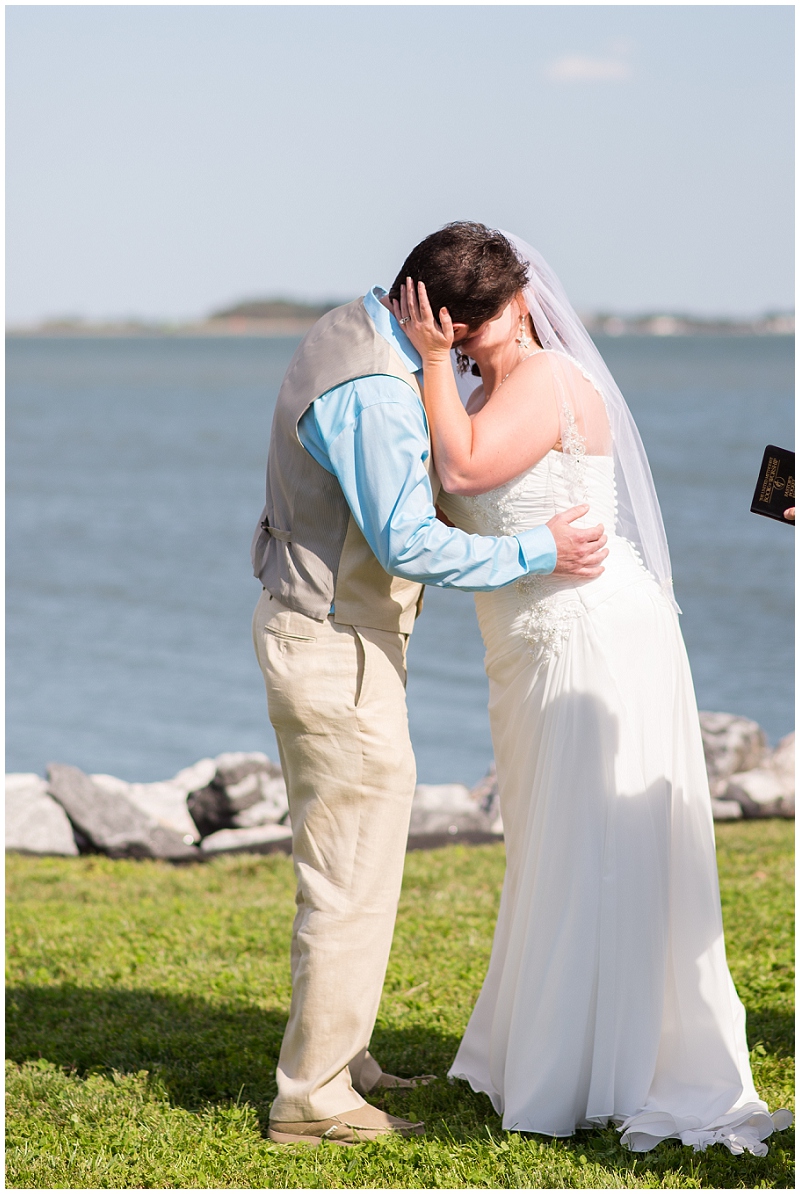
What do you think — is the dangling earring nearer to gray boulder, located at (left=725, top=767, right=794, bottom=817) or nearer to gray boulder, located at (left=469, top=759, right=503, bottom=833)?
gray boulder, located at (left=469, top=759, right=503, bottom=833)

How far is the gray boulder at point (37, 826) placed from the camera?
8195mm

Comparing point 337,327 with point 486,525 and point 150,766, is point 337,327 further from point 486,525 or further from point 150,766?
point 150,766

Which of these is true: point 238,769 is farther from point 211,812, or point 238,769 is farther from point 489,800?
point 489,800

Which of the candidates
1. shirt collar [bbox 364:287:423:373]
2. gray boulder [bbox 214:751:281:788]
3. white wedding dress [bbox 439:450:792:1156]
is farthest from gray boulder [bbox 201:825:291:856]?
shirt collar [bbox 364:287:423:373]

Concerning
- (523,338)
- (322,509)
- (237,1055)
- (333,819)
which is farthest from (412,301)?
(237,1055)

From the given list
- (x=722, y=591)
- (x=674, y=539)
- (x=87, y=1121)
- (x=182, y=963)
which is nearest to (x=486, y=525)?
(x=87, y=1121)

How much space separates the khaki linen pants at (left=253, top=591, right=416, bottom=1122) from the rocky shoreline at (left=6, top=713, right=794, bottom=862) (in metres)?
4.43

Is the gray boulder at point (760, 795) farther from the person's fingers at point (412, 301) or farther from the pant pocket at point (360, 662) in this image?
the person's fingers at point (412, 301)

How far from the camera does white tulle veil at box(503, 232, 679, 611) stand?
3719mm

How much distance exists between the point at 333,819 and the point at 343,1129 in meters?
0.92

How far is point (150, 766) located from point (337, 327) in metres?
8.90

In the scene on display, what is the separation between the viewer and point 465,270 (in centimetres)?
343

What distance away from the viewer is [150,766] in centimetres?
1184

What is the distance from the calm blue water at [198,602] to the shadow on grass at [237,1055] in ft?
19.9
